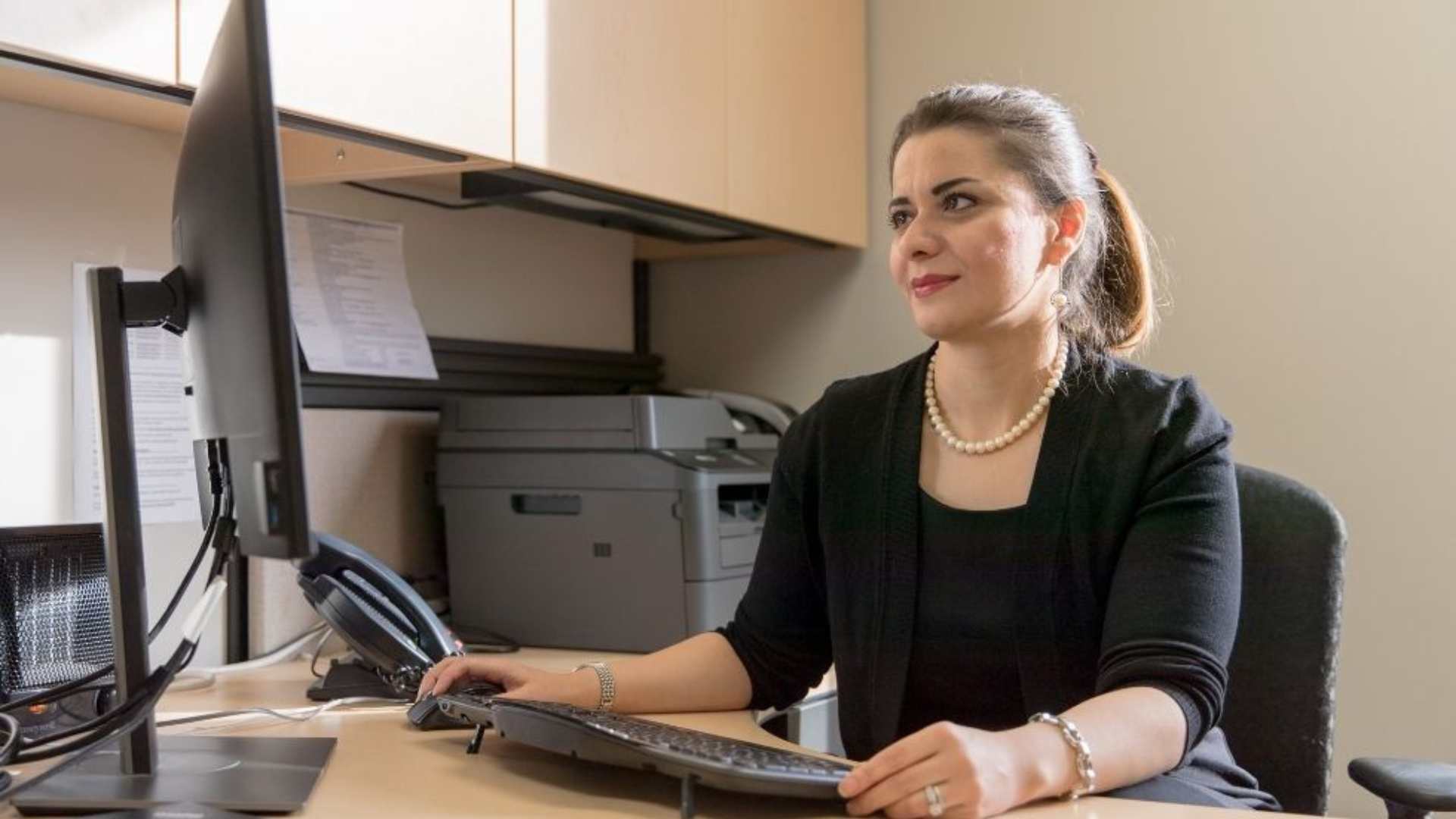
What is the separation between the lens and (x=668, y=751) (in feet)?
3.24

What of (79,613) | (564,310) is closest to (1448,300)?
(564,310)

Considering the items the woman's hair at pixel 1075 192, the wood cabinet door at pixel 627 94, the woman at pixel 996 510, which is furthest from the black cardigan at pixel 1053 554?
the wood cabinet door at pixel 627 94

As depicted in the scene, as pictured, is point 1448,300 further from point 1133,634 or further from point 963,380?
point 1133,634

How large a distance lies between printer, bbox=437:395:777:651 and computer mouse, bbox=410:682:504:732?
55cm

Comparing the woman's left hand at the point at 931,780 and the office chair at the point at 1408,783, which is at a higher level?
the woman's left hand at the point at 931,780

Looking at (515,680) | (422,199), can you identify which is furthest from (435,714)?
(422,199)

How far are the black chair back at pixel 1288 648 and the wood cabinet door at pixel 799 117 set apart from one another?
0.94m

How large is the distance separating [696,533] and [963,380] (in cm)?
50

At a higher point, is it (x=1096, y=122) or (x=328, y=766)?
(x=1096, y=122)

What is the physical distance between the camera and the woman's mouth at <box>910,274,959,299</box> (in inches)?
56.6

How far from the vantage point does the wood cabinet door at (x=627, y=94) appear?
69.9 inches

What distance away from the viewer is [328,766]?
46.3 inches

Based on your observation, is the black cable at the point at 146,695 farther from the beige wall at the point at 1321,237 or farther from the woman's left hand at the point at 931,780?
the beige wall at the point at 1321,237

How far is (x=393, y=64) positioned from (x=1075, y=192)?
738mm
